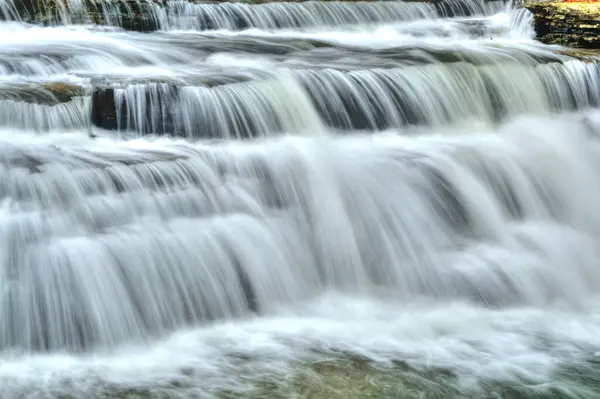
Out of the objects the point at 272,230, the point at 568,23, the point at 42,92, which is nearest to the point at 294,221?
the point at 272,230

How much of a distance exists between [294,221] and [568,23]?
292 inches

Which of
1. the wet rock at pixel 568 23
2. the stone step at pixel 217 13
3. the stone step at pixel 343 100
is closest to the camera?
the stone step at pixel 343 100

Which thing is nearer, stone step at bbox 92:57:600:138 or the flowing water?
the flowing water

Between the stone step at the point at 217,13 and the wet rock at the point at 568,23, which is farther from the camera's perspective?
the wet rock at the point at 568,23

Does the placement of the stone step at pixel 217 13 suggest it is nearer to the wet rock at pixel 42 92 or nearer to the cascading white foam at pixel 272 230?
the wet rock at pixel 42 92

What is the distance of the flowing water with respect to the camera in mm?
5081

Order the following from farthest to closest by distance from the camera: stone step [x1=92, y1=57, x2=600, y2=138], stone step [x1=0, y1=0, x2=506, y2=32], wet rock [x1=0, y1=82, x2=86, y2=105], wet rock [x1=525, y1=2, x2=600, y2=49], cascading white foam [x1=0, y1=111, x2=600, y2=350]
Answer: wet rock [x1=525, y1=2, x2=600, y2=49], stone step [x1=0, y1=0, x2=506, y2=32], stone step [x1=92, y1=57, x2=600, y2=138], wet rock [x1=0, y1=82, x2=86, y2=105], cascading white foam [x1=0, y1=111, x2=600, y2=350]

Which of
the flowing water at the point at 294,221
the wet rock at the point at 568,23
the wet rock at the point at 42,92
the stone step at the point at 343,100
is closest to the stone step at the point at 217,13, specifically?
the flowing water at the point at 294,221

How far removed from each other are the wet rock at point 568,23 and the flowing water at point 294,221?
252cm

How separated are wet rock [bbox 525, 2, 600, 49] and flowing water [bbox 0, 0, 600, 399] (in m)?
2.52

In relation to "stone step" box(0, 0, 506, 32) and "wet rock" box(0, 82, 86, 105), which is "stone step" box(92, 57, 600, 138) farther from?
"stone step" box(0, 0, 506, 32)

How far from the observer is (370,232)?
650cm

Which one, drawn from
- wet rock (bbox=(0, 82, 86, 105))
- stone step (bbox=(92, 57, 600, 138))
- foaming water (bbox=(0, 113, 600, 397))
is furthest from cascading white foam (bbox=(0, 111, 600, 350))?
wet rock (bbox=(0, 82, 86, 105))

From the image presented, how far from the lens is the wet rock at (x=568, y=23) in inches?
467
